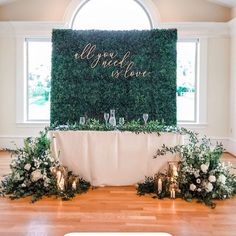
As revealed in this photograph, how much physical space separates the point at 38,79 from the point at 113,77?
1.96m

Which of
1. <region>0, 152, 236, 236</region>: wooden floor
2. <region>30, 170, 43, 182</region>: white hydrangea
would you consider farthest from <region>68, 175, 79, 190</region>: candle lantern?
<region>30, 170, 43, 182</region>: white hydrangea

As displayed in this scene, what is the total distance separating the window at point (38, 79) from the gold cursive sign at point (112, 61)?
Answer: 119 centimetres

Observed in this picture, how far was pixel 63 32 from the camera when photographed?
683cm

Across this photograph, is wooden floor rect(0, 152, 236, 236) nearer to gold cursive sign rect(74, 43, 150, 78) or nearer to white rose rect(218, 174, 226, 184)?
white rose rect(218, 174, 226, 184)

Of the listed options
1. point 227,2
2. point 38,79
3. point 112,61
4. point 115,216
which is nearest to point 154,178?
point 115,216

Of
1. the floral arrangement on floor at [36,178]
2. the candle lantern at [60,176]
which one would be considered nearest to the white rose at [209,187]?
the floral arrangement on floor at [36,178]

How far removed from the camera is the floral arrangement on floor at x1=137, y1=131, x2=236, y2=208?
409 centimetres

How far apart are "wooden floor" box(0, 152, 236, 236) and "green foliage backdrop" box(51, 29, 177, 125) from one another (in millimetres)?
2970

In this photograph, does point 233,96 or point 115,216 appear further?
point 233,96

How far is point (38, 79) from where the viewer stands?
770 centimetres

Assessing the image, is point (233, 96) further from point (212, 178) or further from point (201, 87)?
point (212, 178)

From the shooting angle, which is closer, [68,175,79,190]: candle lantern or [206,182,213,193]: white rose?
[206,182,213,193]: white rose

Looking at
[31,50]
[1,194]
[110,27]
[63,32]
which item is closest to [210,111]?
[110,27]

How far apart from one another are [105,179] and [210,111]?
3872 mm
